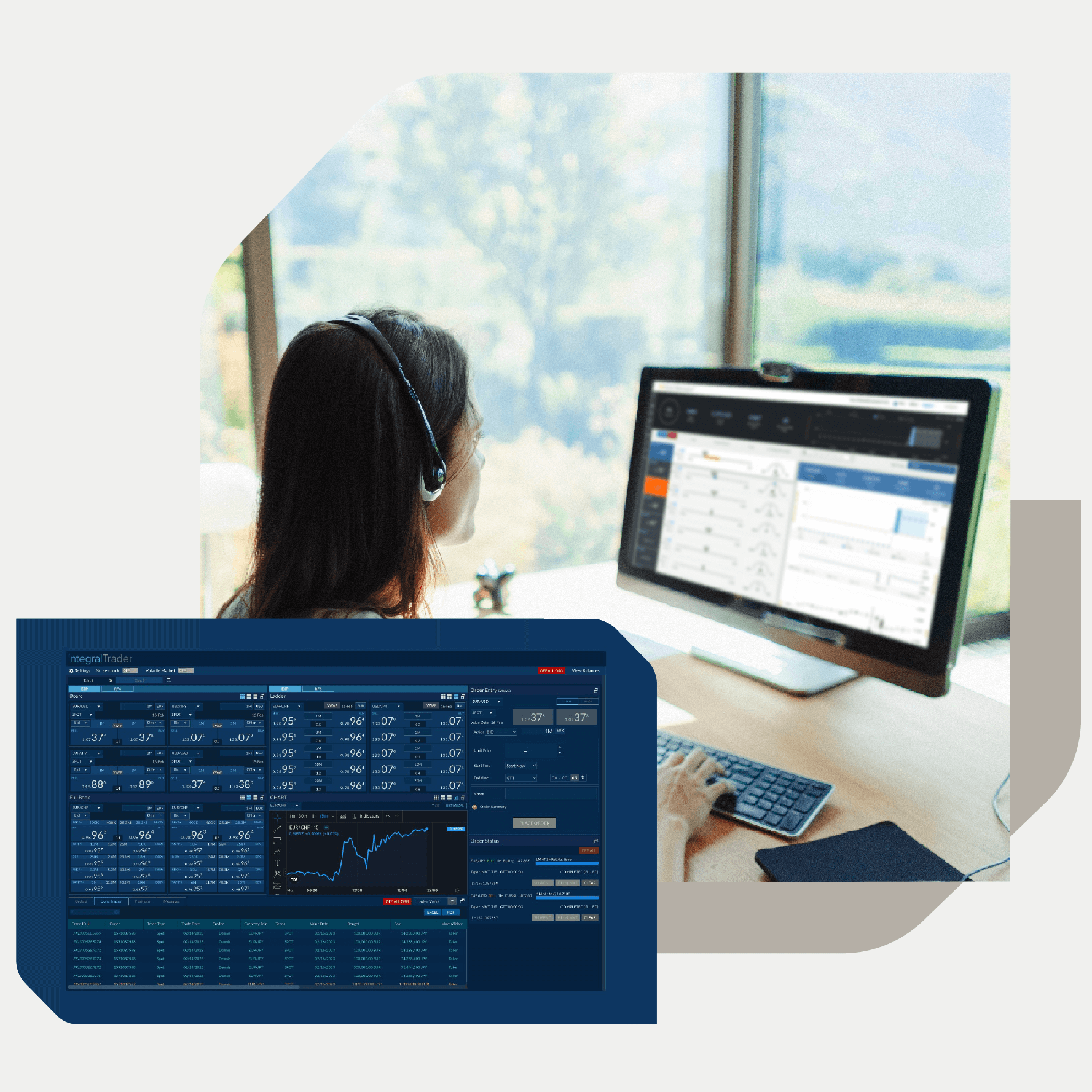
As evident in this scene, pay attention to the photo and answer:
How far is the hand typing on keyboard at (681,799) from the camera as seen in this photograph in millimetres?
852

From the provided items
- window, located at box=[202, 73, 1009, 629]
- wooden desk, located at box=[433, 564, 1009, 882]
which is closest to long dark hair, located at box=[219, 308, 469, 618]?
wooden desk, located at box=[433, 564, 1009, 882]

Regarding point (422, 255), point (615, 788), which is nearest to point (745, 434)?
point (615, 788)

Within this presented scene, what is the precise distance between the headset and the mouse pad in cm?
47

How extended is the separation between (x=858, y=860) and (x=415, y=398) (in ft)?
1.97

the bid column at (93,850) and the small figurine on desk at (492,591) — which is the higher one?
the small figurine on desk at (492,591)

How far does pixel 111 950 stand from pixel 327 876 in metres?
0.15

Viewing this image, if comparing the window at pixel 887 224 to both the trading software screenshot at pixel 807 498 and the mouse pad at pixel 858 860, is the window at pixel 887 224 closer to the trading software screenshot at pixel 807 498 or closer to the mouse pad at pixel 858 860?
the trading software screenshot at pixel 807 498

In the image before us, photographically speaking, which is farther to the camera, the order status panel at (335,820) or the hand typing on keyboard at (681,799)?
the hand typing on keyboard at (681,799)

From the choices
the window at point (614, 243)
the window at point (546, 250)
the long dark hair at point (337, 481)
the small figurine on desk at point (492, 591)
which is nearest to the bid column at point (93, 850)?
the long dark hair at point (337, 481)

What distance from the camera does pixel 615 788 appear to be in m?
0.58

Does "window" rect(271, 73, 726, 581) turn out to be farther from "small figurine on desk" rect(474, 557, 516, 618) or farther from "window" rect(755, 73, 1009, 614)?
"small figurine on desk" rect(474, 557, 516, 618)

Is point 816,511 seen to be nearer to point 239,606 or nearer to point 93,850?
point 239,606

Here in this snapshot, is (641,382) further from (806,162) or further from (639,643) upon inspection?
(806,162)

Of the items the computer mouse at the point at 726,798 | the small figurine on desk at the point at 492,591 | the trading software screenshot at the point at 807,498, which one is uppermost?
the trading software screenshot at the point at 807,498
